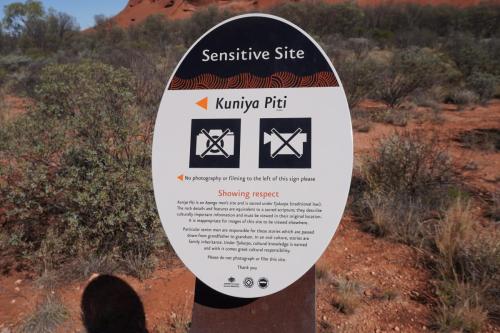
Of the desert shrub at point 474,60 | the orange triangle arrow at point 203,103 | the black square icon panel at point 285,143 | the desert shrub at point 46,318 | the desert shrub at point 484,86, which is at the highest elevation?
the desert shrub at point 474,60

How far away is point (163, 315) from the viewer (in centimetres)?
275

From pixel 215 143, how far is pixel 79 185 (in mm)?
1957

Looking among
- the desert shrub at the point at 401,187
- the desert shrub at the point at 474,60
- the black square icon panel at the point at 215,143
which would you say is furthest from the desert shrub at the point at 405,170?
the desert shrub at the point at 474,60

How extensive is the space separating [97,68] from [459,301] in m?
4.22

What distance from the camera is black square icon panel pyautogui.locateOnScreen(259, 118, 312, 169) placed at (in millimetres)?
1473

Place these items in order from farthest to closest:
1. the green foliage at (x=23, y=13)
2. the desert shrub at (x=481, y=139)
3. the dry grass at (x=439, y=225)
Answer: the green foliage at (x=23, y=13) < the desert shrub at (x=481, y=139) < the dry grass at (x=439, y=225)

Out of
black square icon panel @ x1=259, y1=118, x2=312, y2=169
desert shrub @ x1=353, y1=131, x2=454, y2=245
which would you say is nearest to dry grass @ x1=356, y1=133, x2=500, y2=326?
desert shrub @ x1=353, y1=131, x2=454, y2=245

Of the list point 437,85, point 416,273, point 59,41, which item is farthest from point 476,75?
point 59,41

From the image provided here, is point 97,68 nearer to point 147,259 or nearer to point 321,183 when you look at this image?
point 147,259

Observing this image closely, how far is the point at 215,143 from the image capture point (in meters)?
1.55

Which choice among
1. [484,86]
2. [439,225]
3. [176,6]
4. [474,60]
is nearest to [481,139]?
[439,225]

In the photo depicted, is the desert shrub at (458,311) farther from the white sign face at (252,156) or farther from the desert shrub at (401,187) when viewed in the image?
the white sign face at (252,156)

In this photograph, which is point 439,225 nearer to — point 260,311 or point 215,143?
point 260,311

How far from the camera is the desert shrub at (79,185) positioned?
10.0 feet
